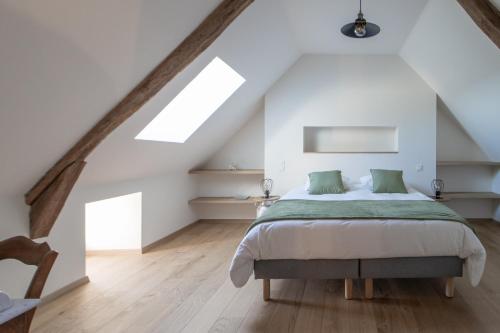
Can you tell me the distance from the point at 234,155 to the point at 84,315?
10.8ft

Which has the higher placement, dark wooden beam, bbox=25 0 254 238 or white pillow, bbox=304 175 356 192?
dark wooden beam, bbox=25 0 254 238

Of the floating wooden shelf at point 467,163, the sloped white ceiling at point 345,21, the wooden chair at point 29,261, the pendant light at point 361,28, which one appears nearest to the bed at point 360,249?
the wooden chair at point 29,261

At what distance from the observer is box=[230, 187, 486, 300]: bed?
2.35 meters

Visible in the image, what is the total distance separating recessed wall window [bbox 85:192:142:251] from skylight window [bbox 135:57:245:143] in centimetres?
82

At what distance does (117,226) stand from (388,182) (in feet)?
10.7

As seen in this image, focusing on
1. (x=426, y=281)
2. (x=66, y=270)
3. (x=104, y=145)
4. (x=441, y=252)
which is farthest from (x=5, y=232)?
(x=426, y=281)

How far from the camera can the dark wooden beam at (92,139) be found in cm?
228

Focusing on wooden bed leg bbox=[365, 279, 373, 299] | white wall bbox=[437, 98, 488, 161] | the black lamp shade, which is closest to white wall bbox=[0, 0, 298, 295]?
the black lamp shade

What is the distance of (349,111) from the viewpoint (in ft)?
15.2

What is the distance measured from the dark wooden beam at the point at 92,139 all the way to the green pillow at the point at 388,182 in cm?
277

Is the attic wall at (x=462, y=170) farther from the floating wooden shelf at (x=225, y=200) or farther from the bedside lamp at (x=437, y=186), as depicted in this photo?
the floating wooden shelf at (x=225, y=200)

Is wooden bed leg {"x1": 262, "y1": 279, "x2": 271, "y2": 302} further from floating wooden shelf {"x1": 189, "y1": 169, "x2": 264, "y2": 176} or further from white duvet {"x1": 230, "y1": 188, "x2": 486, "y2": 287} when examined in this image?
floating wooden shelf {"x1": 189, "y1": 169, "x2": 264, "y2": 176}

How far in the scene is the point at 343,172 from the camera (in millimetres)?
4668

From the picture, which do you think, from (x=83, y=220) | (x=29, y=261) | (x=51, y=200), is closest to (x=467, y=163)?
(x=83, y=220)
